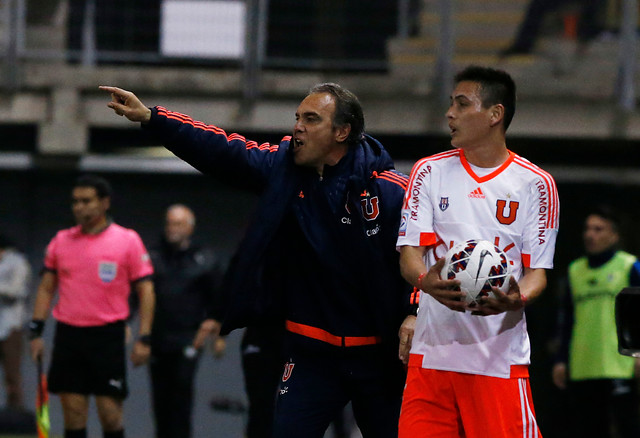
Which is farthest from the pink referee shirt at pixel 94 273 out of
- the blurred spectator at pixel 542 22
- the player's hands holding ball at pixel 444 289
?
the blurred spectator at pixel 542 22

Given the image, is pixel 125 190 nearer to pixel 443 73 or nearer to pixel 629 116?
pixel 443 73

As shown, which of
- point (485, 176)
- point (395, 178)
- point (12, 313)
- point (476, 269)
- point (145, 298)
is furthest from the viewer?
point (12, 313)

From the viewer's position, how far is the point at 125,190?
43.4 feet

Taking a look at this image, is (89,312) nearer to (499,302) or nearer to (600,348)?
(600,348)

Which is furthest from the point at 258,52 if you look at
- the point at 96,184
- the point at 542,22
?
the point at 96,184

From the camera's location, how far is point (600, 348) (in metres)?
8.79

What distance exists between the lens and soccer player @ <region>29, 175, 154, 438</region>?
27.9 feet

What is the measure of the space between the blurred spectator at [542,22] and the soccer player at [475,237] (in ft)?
24.6

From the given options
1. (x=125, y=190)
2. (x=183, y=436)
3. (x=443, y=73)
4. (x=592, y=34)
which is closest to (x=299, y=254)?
(x=183, y=436)

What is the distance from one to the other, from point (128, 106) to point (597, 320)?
5.34 m

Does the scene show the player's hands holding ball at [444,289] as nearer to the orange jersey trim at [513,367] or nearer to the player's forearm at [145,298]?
the orange jersey trim at [513,367]

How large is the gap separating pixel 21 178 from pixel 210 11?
3.12 metres

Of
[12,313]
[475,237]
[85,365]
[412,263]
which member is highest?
[475,237]

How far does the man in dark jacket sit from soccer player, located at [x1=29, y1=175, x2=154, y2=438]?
3.78 m
